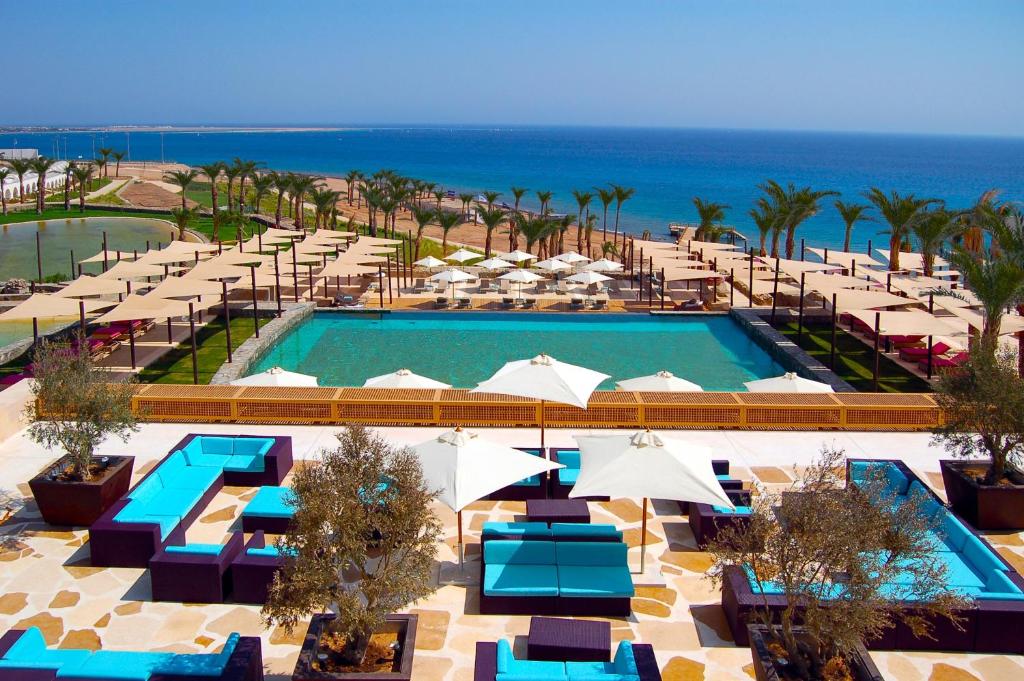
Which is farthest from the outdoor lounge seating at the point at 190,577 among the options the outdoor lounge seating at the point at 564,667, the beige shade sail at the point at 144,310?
the beige shade sail at the point at 144,310

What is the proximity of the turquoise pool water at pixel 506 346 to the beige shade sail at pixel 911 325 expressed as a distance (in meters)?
3.16

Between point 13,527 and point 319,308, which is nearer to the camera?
point 13,527

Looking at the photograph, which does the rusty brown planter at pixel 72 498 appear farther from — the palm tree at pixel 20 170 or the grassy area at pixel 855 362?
the palm tree at pixel 20 170

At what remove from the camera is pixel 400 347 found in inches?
900

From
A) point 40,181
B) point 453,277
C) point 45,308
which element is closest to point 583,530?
point 45,308

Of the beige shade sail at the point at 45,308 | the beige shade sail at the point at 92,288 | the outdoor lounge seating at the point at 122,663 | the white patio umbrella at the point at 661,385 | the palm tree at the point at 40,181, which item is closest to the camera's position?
the outdoor lounge seating at the point at 122,663

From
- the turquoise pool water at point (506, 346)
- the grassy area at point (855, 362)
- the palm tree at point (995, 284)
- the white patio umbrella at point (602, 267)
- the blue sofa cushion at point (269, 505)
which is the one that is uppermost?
the palm tree at point (995, 284)

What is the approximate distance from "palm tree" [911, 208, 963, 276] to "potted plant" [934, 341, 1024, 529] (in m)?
17.0

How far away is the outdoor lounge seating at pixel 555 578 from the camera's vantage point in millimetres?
8898

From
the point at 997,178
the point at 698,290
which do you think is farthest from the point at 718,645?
the point at 997,178

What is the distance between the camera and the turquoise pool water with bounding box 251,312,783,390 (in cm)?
2075

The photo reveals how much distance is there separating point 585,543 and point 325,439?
608cm

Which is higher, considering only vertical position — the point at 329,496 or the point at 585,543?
the point at 329,496

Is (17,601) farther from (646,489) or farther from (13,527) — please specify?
(646,489)
